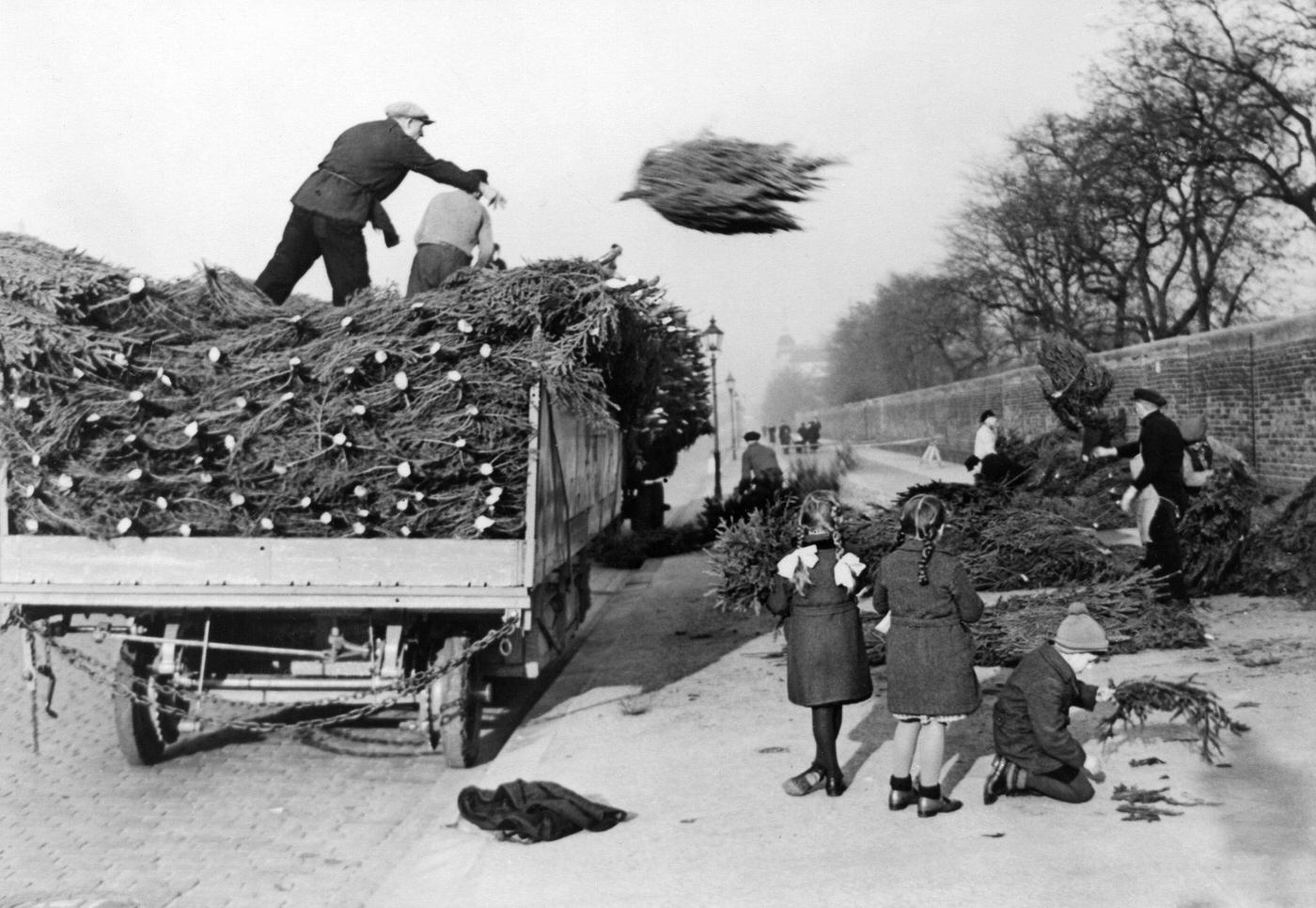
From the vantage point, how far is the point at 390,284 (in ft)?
23.6

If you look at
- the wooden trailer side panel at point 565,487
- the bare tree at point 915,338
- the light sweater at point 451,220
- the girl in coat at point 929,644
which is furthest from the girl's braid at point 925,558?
the bare tree at point 915,338

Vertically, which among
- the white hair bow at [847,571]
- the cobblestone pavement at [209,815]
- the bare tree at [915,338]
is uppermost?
the bare tree at [915,338]

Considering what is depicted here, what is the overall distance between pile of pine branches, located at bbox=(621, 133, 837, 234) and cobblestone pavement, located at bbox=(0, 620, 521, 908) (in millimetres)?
3658

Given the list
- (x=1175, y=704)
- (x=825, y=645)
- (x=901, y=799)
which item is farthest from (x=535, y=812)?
(x=1175, y=704)

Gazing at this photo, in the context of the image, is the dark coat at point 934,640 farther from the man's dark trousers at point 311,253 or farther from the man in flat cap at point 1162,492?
the man's dark trousers at point 311,253

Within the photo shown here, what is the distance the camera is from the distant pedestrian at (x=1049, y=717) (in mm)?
5590

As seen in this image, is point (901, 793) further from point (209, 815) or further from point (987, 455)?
point (987, 455)

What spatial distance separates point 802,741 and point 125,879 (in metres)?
3.54

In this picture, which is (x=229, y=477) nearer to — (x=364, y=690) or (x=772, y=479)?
(x=364, y=690)

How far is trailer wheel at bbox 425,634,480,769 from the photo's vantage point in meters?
7.27

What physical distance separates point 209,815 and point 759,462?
1151 centimetres

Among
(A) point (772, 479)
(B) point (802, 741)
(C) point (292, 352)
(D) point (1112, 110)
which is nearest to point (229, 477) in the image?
(C) point (292, 352)

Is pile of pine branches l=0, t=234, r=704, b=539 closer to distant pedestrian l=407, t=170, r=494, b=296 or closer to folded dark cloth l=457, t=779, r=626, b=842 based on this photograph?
folded dark cloth l=457, t=779, r=626, b=842

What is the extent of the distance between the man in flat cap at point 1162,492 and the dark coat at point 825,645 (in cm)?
440
